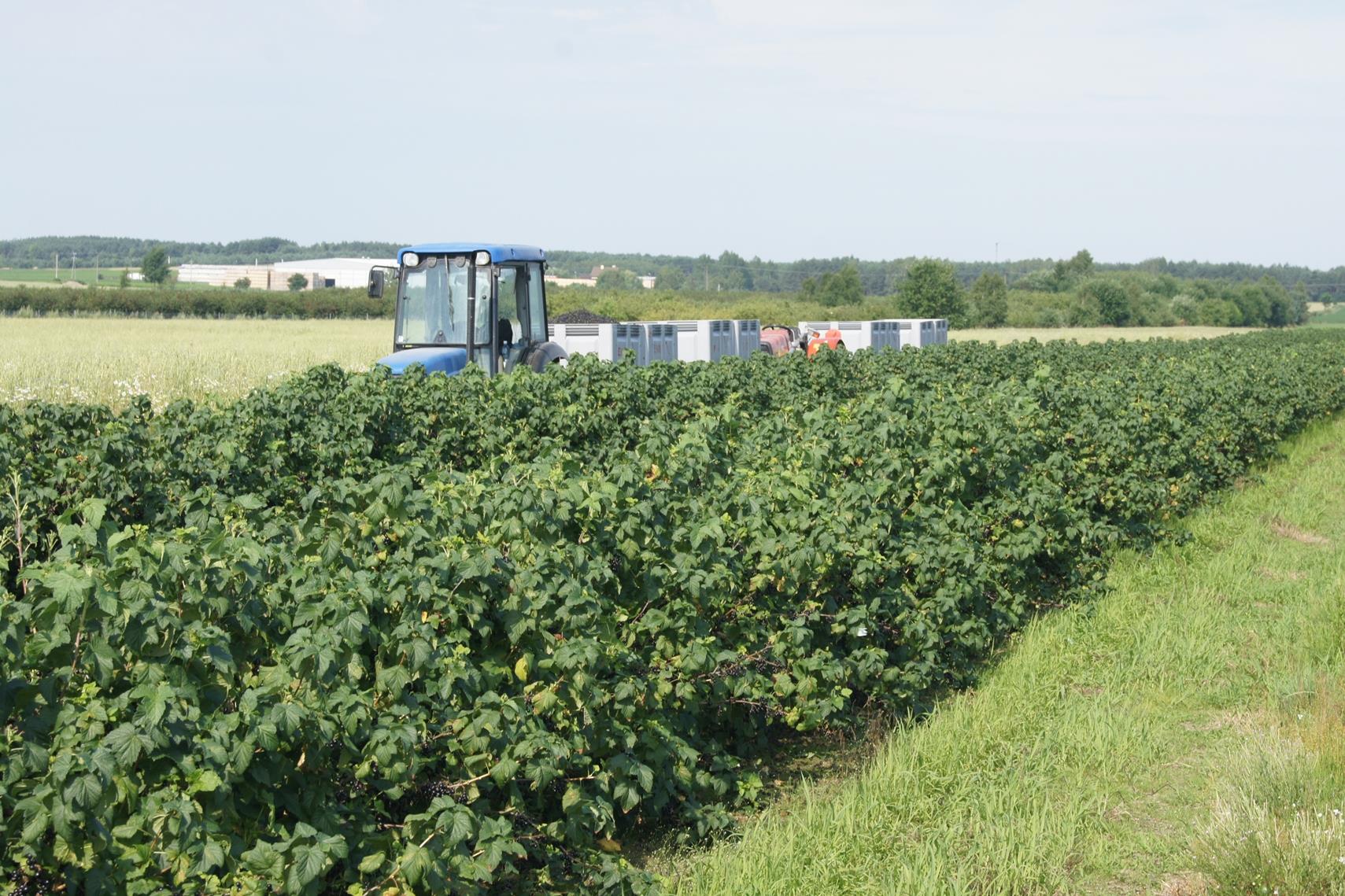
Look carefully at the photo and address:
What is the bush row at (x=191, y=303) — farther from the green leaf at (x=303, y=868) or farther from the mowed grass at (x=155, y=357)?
the green leaf at (x=303, y=868)

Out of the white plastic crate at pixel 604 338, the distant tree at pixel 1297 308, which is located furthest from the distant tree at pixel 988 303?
the white plastic crate at pixel 604 338

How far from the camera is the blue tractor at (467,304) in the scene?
15.7 m

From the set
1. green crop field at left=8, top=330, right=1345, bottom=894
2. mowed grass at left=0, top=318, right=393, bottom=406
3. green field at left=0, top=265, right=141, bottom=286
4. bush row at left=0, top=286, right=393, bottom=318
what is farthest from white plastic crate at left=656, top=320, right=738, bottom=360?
green field at left=0, top=265, right=141, bottom=286

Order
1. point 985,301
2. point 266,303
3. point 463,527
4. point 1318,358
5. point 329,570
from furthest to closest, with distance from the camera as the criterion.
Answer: point 985,301, point 266,303, point 1318,358, point 463,527, point 329,570

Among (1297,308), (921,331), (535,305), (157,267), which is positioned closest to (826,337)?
(921,331)

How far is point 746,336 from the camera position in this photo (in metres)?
26.5

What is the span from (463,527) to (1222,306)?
10766 centimetres

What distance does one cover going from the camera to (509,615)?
448 centimetres

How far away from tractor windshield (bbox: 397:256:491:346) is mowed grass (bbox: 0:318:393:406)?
2.51 m

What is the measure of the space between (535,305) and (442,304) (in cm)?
134

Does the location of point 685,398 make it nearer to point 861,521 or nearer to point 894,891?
point 861,521

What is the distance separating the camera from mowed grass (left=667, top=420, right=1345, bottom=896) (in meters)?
4.96

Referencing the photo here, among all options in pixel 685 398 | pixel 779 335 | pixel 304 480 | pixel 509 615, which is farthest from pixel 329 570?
pixel 779 335

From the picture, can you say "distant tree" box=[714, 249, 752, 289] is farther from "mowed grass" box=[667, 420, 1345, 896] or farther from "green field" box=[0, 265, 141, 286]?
"mowed grass" box=[667, 420, 1345, 896]
